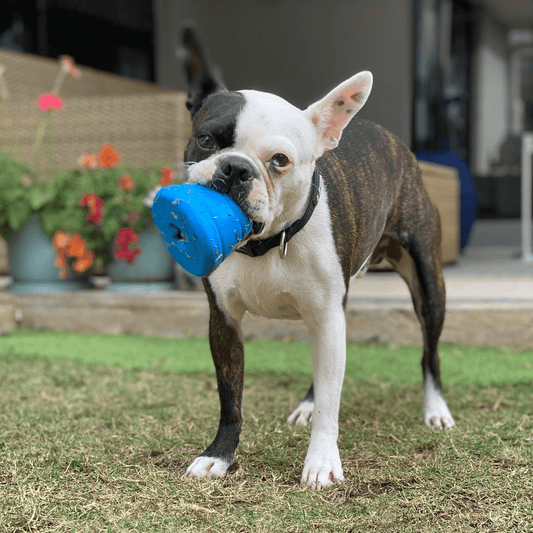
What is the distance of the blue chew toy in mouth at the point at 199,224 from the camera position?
114 centimetres

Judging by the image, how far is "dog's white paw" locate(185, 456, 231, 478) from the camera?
1408mm

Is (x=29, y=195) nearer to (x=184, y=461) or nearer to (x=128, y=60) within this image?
(x=184, y=461)

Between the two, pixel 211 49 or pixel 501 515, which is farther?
pixel 211 49

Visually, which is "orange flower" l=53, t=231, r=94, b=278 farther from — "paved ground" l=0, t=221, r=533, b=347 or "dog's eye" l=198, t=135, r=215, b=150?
"dog's eye" l=198, t=135, r=215, b=150

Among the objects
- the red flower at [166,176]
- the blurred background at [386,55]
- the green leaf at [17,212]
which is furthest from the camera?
the blurred background at [386,55]

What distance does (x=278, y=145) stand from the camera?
4.03 ft

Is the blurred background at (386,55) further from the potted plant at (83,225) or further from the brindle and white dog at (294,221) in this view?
the brindle and white dog at (294,221)

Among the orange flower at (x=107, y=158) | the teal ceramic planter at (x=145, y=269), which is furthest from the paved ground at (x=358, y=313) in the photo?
the orange flower at (x=107, y=158)

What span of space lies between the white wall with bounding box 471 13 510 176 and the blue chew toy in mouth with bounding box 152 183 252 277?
6.52 meters

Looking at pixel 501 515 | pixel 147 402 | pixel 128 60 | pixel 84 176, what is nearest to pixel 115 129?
pixel 84 176

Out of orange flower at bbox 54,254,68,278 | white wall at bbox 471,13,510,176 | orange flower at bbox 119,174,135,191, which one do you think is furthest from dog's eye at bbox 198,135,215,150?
white wall at bbox 471,13,510,176

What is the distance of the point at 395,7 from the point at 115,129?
4250 mm

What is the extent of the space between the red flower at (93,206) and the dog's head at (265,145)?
5.96 feet

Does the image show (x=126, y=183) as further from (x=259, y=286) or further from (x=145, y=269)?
(x=259, y=286)
